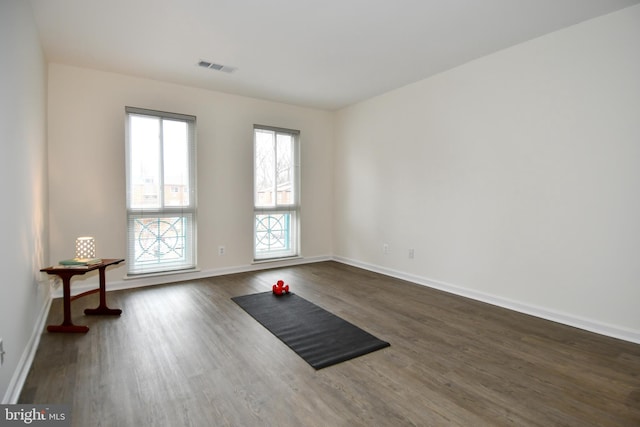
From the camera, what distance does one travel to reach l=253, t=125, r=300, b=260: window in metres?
5.15

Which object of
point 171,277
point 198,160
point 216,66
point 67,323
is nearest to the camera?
point 67,323

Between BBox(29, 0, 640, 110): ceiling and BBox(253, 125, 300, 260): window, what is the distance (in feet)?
4.00

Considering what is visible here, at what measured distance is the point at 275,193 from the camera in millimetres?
5285

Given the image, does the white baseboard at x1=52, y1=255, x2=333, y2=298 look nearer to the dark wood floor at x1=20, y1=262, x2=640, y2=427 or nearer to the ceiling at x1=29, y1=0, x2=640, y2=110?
the dark wood floor at x1=20, y1=262, x2=640, y2=427

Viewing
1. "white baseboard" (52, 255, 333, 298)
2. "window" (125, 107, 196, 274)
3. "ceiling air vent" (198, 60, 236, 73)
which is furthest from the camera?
"window" (125, 107, 196, 274)

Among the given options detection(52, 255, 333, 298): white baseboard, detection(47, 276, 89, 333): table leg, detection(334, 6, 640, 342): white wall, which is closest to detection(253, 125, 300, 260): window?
detection(52, 255, 333, 298): white baseboard

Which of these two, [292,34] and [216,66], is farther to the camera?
[216,66]

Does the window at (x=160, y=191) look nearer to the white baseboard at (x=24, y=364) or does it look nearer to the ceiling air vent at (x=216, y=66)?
the ceiling air vent at (x=216, y=66)

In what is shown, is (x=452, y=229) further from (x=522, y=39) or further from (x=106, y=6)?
(x=106, y=6)

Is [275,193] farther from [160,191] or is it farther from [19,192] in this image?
[19,192]

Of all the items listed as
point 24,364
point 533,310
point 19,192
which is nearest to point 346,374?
point 24,364

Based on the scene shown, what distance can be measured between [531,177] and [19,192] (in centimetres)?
428

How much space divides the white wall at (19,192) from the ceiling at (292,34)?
0.49m

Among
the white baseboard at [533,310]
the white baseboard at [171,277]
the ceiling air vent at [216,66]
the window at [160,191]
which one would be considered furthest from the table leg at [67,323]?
the white baseboard at [533,310]
